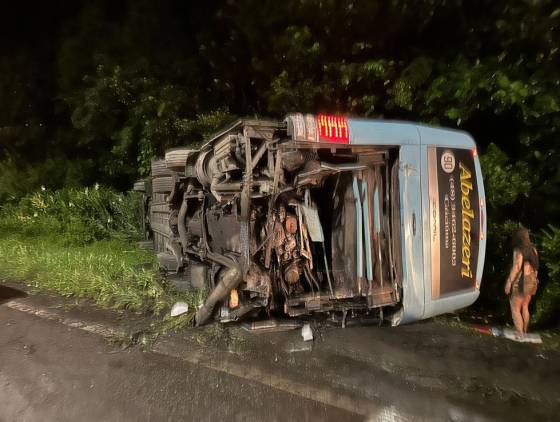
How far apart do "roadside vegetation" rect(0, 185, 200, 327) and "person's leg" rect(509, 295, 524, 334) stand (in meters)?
3.35

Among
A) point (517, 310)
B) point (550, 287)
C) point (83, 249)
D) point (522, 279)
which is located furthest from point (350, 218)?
point (83, 249)

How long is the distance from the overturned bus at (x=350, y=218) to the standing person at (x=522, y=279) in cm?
43

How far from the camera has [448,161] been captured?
11.9ft

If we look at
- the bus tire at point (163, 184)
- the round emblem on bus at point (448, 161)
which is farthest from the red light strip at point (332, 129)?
the bus tire at point (163, 184)

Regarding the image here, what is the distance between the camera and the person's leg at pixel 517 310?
3.88 m

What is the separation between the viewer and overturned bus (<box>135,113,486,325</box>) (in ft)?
11.2

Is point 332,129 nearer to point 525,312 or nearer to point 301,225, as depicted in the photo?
point 301,225

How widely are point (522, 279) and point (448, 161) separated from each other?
144 cm

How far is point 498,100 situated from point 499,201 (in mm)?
1247

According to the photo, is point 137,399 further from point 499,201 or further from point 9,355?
point 499,201

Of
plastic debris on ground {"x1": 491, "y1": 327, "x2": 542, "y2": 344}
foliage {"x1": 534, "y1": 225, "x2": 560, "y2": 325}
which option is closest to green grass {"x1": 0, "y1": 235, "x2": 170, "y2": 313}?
plastic debris on ground {"x1": 491, "y1": 327, "x2": 542, "y2": 344}

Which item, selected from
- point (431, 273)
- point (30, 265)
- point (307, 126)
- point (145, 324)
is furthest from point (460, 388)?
point (30, 265)

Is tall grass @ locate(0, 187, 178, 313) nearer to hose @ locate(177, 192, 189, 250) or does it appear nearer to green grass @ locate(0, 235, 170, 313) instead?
green grass @ locate(0, 235, 170, 313)

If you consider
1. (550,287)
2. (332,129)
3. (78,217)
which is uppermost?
(332,129)
